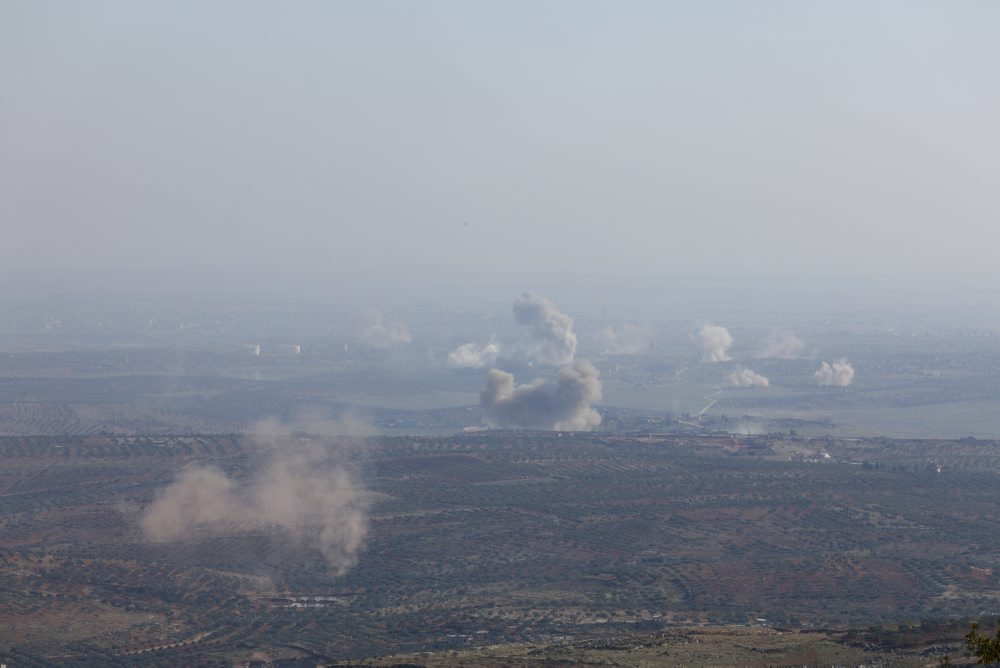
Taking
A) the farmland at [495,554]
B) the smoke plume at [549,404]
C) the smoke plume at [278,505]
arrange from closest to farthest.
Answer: the farmland at [495,554] < the smoke plume at [278,505] < the smoke plume at [549,404]

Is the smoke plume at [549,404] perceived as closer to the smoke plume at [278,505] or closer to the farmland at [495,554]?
the farmland at [495,554]

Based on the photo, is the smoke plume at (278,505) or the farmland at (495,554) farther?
the smoke plume at (278,505)

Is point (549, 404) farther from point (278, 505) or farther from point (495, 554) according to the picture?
point (495, 554)

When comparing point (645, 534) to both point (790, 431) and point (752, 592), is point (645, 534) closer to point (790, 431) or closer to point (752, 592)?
point (752, 592)

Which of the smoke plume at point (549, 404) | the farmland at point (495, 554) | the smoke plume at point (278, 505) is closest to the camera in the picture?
the farmland at point (495, 554)

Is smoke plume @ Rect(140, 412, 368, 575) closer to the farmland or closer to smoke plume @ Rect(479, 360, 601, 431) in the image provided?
the farmland

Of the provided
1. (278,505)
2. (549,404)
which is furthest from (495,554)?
(549,404)

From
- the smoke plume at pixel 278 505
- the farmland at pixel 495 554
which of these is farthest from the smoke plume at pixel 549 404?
the smoke plume at pixel 278 505

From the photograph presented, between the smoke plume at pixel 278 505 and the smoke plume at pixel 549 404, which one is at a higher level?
the smoke plume at pixel 549 404
